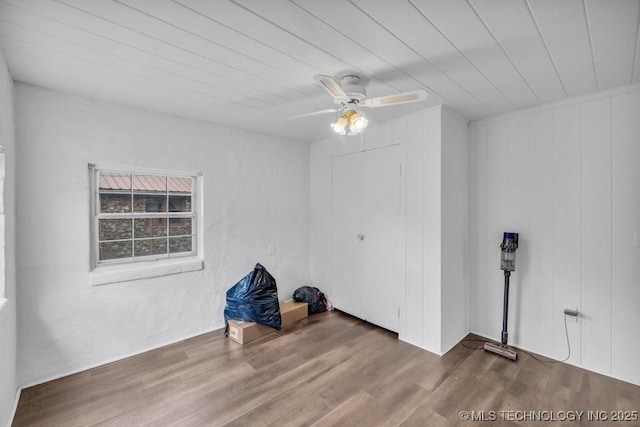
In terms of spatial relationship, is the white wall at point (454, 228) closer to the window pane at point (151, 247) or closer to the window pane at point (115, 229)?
the window pane at point (151, 247)

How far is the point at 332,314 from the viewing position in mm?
3715

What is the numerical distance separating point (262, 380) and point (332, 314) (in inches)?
60.5

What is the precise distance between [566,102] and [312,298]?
3315 mm

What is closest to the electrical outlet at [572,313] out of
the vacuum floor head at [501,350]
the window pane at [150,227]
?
the vacuum floor head at [501,350]

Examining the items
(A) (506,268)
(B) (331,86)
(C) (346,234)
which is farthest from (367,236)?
(B) (331,86)

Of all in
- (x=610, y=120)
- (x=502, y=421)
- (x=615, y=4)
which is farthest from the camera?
(x=610, y=120)

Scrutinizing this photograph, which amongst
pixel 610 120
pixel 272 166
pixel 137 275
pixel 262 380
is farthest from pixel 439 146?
pixel 137 275

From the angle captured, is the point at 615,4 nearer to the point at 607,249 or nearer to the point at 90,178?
the point at 607,249

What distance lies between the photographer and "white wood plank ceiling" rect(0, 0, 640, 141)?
53.3 inches

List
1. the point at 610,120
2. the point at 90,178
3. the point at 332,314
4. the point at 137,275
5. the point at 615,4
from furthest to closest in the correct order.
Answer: the point at 332,314, the point at 137,275, the point at 90,178, the point at 610,120, the point at 615,4

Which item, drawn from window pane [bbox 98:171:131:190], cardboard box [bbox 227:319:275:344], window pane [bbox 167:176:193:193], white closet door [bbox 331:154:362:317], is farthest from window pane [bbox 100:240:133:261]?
white closet door [bbox 331:154:362:317]

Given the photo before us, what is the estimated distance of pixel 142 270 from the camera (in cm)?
272

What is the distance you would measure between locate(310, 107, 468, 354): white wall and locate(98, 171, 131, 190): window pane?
2602 millimetres

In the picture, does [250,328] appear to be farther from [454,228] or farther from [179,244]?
[454,228]
